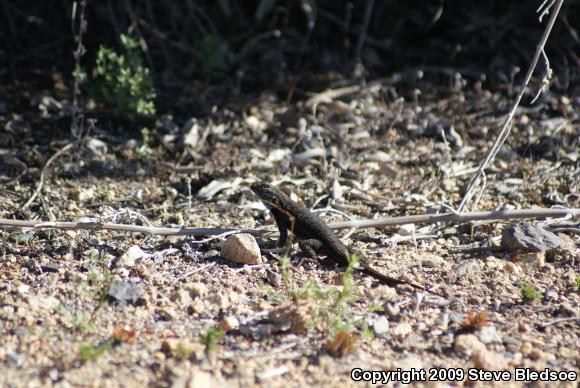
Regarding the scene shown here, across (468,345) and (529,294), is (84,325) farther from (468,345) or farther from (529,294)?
(529,294)

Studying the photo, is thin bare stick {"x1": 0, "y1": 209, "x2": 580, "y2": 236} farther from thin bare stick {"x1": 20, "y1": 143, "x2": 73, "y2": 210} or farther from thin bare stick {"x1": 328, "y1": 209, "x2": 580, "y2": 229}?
thin bare stick {"x1": 20, "y1": 143, "x2": 73, "y2": 210}

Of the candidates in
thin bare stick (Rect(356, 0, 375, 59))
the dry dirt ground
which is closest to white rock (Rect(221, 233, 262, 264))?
the dry dirt ground

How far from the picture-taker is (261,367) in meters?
4.33

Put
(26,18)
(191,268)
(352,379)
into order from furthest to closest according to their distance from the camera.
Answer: (26,18) < (191,268) < (352,379)

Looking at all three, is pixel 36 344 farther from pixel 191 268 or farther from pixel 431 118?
pixel 431 118

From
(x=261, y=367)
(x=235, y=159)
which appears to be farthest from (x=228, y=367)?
(x=235, y=159)

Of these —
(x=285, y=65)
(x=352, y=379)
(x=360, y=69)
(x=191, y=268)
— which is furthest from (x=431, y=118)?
(x=352, y=379)

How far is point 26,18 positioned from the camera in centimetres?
899

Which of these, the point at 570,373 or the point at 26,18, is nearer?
the point at 570,373

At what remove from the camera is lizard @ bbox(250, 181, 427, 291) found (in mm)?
5742

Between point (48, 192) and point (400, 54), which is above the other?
point (400, 54)

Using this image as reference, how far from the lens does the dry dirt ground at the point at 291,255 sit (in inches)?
174

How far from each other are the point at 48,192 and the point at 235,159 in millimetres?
1800

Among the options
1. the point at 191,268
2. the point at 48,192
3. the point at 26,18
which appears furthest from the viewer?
the point at 26,18
